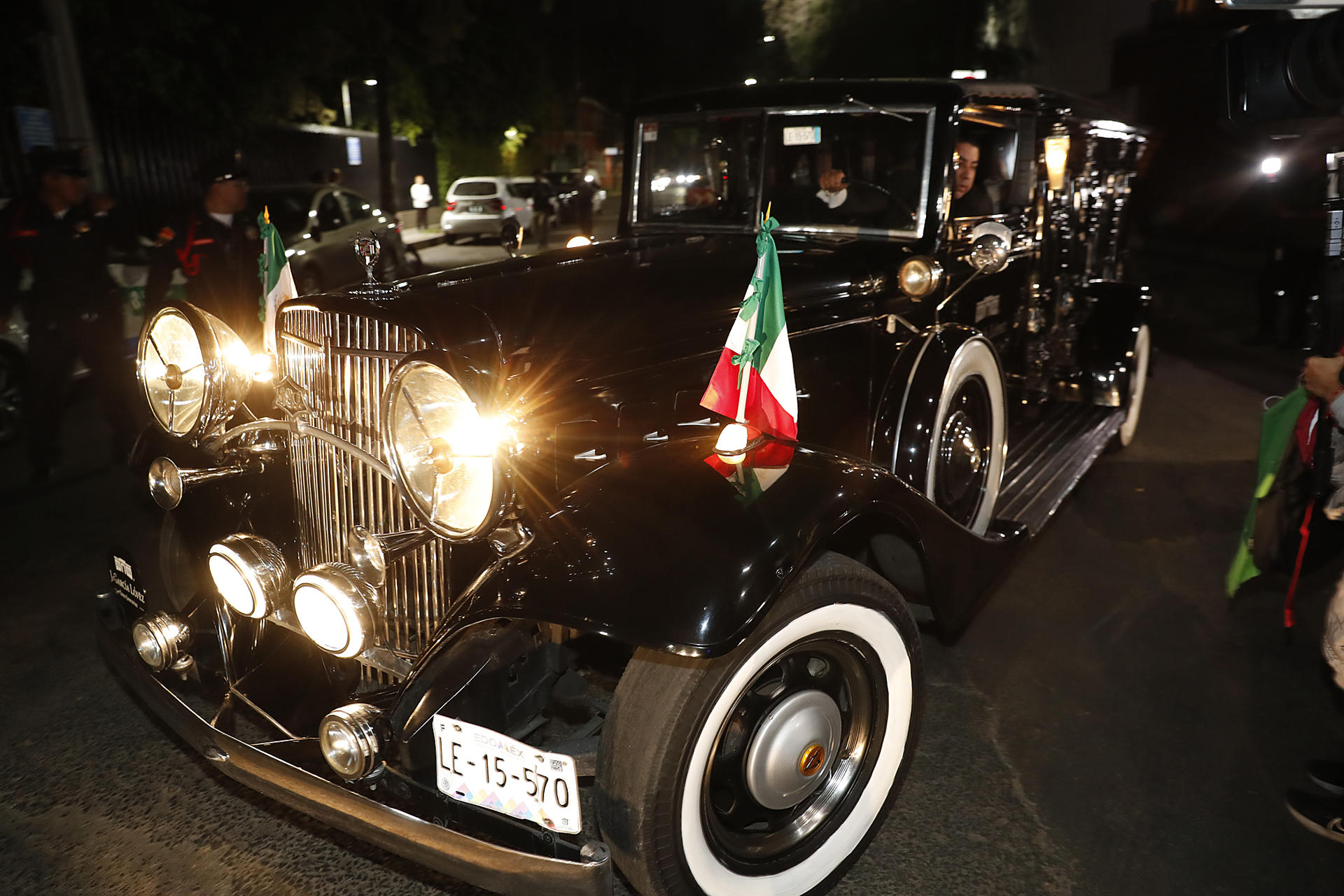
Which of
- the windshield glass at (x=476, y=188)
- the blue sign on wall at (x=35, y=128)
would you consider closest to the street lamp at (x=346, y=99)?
the windshield glass at (x=476, y=188)

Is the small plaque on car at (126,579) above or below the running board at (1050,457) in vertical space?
above

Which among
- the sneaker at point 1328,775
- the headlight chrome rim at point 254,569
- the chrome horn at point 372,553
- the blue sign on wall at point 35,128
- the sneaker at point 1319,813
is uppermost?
the blue sign on wall at point 35,128

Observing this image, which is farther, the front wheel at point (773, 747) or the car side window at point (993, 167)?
the car side window at point (993, 167)

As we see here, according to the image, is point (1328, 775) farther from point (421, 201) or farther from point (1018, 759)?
point (421, 201)

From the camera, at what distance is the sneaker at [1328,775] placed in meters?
2.63

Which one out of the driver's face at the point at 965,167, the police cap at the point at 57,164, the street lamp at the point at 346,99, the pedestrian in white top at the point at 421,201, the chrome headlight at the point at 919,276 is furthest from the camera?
the street lamp at the point at 346,99

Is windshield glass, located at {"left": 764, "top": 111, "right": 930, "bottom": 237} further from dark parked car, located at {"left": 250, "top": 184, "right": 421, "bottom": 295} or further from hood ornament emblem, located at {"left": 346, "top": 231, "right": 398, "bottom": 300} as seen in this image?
dark parked car, located at {"left": 250, "top": 184, "right": 421, "bottom": 295}

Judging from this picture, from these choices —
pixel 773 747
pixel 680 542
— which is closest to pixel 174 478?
pixel 680 542

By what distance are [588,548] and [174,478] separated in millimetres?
1356

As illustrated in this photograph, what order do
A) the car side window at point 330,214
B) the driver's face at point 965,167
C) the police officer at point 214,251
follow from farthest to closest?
1. the car side window at point 330,214
2. the police officer at point 214,251
3. the driver's face at point 965,167

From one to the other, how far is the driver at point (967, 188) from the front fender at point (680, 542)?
61.3 inches

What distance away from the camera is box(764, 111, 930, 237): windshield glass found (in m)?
3.45

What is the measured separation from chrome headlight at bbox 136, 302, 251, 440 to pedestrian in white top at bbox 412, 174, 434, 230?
1686 centimetres

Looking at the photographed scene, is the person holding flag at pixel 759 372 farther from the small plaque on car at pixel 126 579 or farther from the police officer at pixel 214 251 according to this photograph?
the police officer at pixel 214 251
